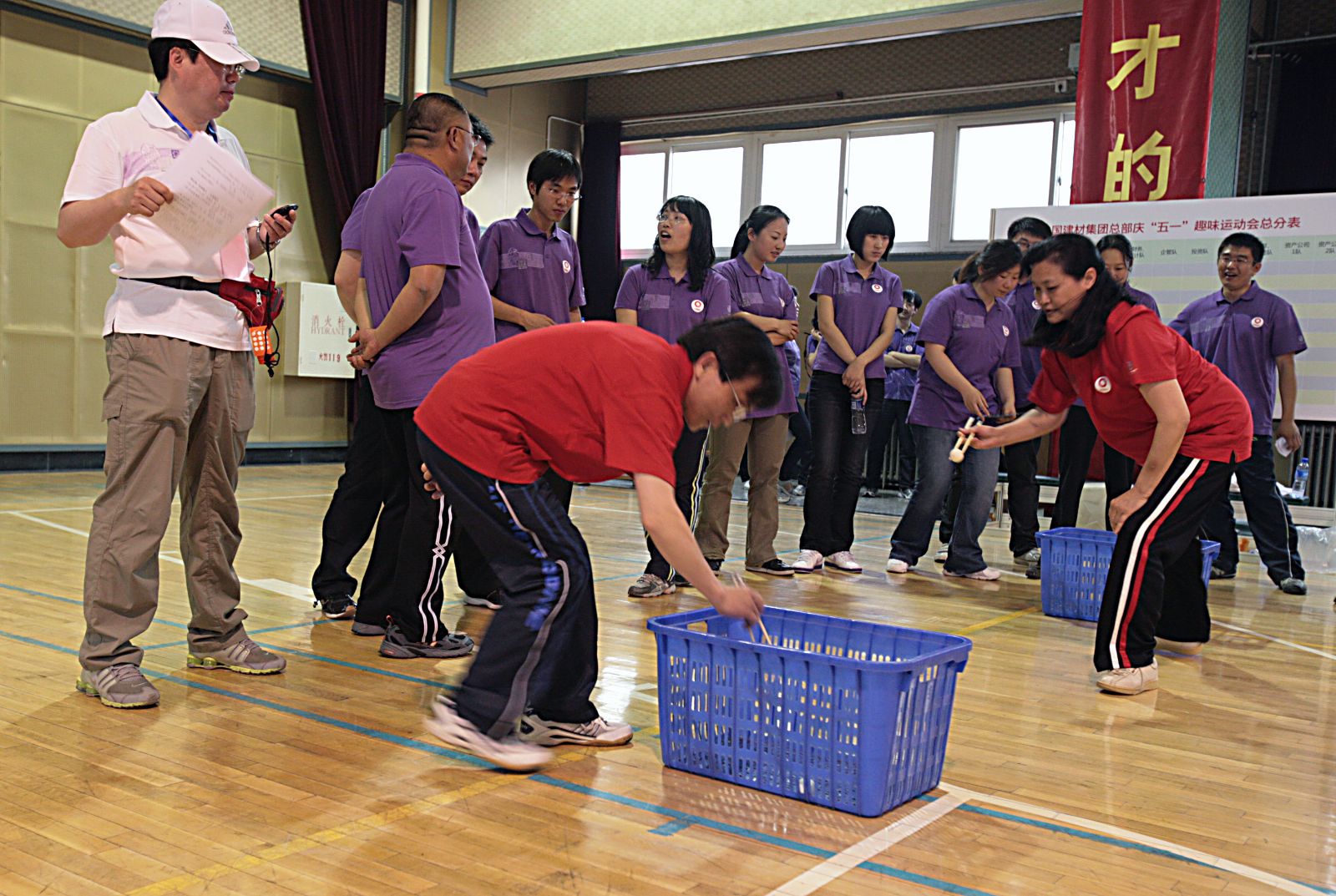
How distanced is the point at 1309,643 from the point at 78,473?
7708 millimetres

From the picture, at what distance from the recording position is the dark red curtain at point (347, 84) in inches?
372

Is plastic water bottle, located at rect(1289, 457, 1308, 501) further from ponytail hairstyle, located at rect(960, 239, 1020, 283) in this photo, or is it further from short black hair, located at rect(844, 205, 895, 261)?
short black hair, located at rect(844, 205, 895, 261)

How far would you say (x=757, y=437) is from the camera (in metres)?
4.73

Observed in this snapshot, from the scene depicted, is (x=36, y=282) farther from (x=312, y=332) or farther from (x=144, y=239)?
(x=144, y=239)

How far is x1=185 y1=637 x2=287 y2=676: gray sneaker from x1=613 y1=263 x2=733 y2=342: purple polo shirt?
1.97 metres

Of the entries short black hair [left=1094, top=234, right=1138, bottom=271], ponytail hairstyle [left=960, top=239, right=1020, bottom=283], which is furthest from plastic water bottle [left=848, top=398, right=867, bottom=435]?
short black hair [left=1094, top=234, right=1138, bottom=271]

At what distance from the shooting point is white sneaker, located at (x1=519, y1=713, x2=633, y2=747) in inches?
93.0

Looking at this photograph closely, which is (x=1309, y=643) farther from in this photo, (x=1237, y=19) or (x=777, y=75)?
(x=777, y=75)

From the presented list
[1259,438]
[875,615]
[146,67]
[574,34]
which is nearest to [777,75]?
[574,34]

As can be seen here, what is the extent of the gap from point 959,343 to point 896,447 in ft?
17.7

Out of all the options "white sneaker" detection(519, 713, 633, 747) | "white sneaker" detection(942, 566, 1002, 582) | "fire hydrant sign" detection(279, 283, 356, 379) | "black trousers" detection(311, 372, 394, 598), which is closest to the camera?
"white sneaker" detection(519, 713, 633, 747)

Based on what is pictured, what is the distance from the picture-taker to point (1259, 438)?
5.31 m

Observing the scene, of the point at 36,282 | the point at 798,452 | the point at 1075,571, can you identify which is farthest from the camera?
the point at 798,452

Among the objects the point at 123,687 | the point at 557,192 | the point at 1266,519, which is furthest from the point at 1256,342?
the point at 123,687
